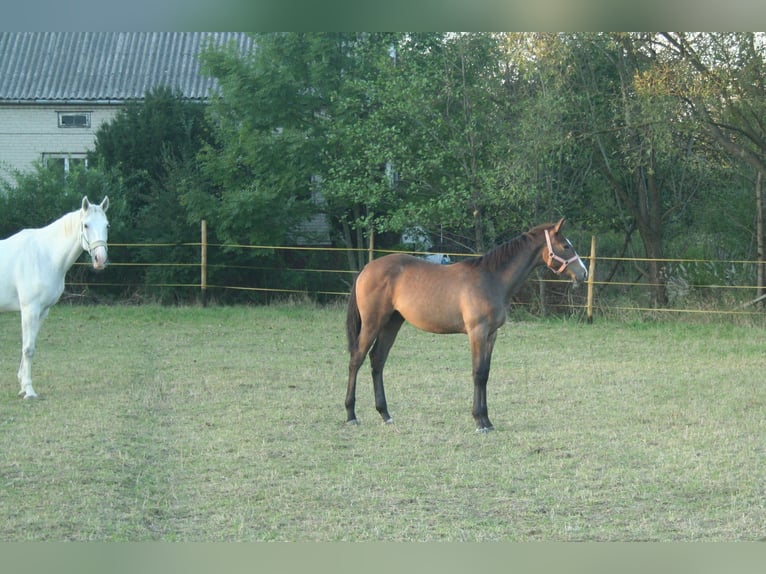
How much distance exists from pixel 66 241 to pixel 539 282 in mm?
9521

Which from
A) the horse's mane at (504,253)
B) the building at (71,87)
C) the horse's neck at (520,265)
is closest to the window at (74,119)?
the building at (71,87)

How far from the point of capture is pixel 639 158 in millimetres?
14680

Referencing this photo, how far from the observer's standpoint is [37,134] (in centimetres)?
2391

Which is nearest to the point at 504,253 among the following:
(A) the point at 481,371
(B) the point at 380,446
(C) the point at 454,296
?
(C) the point at 454,296

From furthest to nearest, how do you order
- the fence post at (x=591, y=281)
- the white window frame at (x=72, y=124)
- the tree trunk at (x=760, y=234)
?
the white window frame at (x=72, y=124)
the tree trunk at (x=760, y=234)
the fence post at (x=591, y=281)

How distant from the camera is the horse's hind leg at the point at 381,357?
7.46m

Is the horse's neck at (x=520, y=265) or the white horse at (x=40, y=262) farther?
the white horse at (x=40, y=262)

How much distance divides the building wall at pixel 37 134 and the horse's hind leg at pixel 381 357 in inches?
711

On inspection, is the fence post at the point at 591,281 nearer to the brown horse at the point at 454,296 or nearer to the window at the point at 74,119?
the brown horse at the point at 454,296

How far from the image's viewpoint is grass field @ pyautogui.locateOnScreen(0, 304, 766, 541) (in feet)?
15.5

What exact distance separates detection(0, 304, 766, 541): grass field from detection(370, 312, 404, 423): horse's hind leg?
5.6 inches

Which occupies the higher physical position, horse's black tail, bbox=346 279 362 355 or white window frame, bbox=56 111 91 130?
white window frame, bbox=56 111 91 130

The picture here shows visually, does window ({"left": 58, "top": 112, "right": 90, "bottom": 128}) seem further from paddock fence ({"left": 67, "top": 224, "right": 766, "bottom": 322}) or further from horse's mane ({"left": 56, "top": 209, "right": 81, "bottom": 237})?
horse's mane ({"left": 56, "top": 209, "right": 81, "bottom": 237})

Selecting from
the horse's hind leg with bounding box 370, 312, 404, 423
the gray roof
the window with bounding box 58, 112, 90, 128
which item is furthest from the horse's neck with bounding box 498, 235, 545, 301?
the window with bounding box 58, 112, 90, 128
